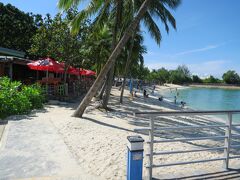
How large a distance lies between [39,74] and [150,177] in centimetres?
2356

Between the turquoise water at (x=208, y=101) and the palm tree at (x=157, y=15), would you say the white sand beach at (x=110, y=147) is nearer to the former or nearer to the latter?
the palm tree at (x=157, y=15)

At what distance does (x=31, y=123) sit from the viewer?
30.1 ft

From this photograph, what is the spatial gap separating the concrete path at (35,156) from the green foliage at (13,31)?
2737 cm

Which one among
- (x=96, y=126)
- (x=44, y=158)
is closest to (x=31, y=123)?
(x=96, y=126)

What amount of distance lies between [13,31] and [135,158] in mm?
33315

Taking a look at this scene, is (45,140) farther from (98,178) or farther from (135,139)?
(135,139)

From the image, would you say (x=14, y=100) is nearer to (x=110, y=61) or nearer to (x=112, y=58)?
(x=110, y=61)

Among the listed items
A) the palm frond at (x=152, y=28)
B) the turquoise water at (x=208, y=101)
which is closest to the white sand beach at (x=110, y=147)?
the palm frond at (x=152, y=28)

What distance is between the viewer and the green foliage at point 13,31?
3362 centimetres

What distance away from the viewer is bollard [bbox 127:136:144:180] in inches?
171

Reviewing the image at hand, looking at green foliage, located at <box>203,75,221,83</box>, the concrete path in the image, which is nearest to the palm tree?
the concrete path

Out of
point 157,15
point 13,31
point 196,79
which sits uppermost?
point 13,31

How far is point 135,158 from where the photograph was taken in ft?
14.3

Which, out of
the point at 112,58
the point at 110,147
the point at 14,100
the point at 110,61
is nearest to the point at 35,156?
the point at 110,147
